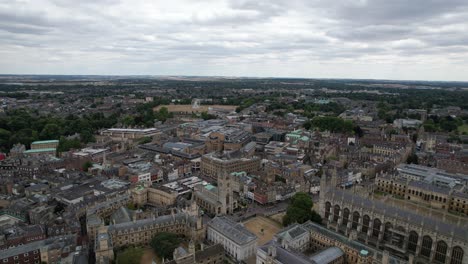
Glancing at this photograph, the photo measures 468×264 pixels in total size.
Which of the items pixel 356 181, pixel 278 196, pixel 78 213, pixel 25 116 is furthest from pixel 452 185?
pixel 25 116

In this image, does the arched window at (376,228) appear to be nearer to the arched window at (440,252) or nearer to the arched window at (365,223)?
the arched window at (365,223)

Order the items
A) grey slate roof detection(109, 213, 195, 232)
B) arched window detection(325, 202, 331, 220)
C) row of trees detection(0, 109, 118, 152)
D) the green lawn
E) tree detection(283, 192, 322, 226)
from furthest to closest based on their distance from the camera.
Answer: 1. the green lawn
2. row of trees detection(0, 109, 118, 152)
3. arched window detection(325, 202, 331, 220)
4. tree detection(283, 192, 322, 226)
5. grey slate roof detection(109, 213, 195, 232)

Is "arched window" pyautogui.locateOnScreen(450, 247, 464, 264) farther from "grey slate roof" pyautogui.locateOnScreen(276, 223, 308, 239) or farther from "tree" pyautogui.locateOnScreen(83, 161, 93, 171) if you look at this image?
"tree" pyautogui.locateOnScreen(83, 161, 93, 171)

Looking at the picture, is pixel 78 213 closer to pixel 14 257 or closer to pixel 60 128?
pixel 14 257

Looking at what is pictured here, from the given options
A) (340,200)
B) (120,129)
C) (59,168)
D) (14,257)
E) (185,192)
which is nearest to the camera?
(14,257)

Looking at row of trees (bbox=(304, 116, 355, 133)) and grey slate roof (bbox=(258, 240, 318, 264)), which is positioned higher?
row of trees (bbox=(304, 116, 355, 133))

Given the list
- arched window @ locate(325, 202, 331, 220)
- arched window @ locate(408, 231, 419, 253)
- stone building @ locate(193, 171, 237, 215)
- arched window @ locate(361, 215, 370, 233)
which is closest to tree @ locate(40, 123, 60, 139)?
stone building @ locate(193, 171, 237, 215)
